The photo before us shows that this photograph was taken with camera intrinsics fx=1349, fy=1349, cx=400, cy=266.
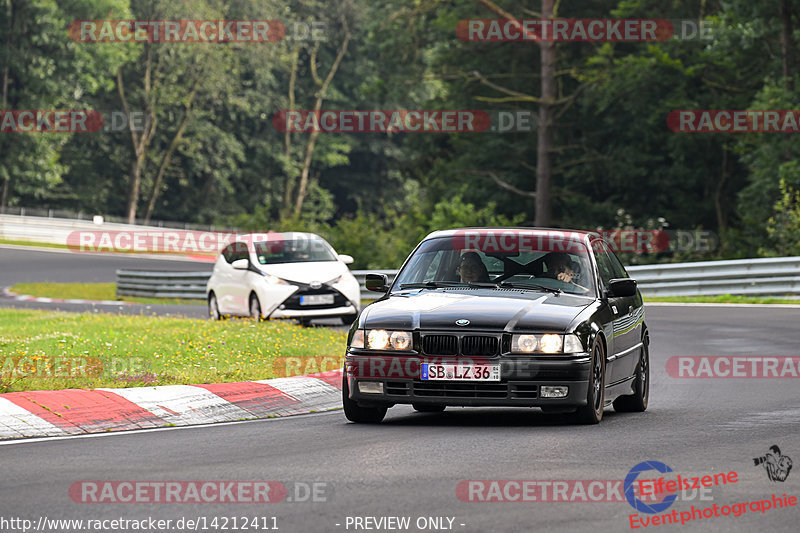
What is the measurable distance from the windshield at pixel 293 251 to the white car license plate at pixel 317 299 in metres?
0.97

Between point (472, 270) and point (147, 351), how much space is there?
5.47 m

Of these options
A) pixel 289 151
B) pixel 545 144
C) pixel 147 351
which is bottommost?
pixel 147 351

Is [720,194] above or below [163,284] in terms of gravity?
above

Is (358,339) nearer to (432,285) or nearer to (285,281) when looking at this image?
(432,285)

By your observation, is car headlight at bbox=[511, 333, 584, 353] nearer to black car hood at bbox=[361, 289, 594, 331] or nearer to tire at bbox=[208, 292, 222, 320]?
black car hood at bbox=[361, 289, 594, 331]

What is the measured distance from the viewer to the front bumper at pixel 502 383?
32.3 ft

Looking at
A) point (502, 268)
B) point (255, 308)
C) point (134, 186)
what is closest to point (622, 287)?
point (502, 268)

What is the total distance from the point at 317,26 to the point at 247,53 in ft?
19.7

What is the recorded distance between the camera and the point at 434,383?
9.96m

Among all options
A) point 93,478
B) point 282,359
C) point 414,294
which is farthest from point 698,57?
point 93,478

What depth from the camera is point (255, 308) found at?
72.4 ft

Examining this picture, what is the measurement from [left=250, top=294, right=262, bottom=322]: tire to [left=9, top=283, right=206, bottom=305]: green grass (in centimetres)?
1059

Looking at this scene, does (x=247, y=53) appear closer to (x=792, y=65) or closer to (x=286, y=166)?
(x=286, y=166)

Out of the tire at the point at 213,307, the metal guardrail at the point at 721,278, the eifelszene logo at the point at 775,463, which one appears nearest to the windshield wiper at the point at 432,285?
the eifelszene logo at the point at 775,463
